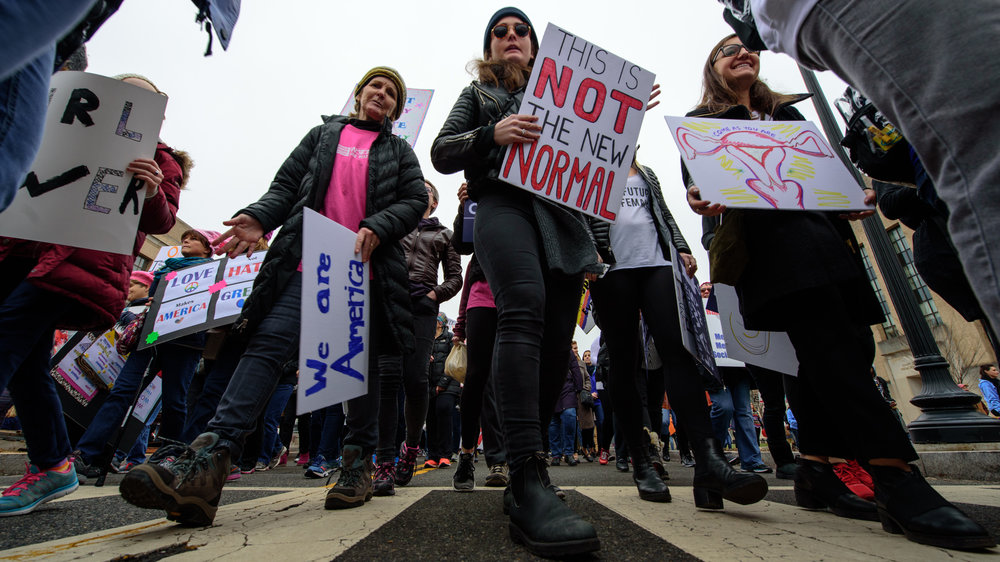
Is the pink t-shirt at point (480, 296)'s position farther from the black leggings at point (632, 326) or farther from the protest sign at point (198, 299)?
the protest sign at point (198, 299)

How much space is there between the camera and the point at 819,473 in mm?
1752

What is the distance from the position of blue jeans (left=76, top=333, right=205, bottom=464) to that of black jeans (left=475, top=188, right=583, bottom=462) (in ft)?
9.78

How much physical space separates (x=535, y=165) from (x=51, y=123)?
157 cm

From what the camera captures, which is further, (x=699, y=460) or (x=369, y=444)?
(x=369, y=444)

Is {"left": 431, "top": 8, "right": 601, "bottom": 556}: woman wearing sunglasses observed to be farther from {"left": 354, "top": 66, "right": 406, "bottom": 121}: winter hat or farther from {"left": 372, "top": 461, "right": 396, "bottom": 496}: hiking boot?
{"left": 372, "top": 461, "right": 396, "bottom": 496}: hiking boot

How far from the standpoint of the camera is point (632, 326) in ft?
7.55

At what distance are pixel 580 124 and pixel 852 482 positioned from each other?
1.85 meters

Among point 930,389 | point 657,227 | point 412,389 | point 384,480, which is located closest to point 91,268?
point 384,480

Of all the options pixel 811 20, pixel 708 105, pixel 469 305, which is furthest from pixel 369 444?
pixel 708 105

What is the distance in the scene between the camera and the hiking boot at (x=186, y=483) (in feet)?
4.02

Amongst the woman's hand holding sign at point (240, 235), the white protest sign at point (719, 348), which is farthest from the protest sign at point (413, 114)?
the white protest sign at point (719, 348)

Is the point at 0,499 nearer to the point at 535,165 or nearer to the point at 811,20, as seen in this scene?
the point at 535,165

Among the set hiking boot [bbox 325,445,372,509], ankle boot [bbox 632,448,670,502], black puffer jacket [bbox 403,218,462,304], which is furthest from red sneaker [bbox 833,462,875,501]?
black puffer jacket [bbox 403,218,462,304]

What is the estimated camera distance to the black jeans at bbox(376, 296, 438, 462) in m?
2.42
